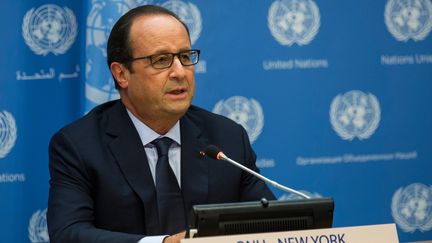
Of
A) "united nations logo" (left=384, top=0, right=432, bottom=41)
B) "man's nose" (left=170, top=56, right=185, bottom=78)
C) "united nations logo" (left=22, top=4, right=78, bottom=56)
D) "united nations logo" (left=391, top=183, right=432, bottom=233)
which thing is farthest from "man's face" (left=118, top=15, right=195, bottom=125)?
"united nations logo" (left=391, top=183, right=432, bottom=233)

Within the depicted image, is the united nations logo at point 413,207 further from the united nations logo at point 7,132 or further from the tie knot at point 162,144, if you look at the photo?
the united nations logo at point 7,132

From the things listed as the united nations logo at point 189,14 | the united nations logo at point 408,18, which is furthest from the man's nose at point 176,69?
the united nations logo at point 408,18

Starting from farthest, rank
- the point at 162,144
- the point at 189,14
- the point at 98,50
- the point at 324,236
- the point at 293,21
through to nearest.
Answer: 1. the point at 293,21
2. the point at 189,14
3. the point at 98,50
4. the point at 162,144
5. the point at 324,236

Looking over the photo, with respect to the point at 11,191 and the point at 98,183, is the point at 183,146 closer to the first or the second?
the point at 98,183

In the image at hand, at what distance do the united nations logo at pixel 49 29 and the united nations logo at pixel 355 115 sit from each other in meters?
1.64

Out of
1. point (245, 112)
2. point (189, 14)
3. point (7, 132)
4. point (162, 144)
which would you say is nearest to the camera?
point (162, 144)

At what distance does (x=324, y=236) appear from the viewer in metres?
2.04

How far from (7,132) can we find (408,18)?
100 inches

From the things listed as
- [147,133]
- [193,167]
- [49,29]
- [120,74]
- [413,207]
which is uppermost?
[49,29]

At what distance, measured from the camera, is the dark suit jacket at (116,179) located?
262 cm

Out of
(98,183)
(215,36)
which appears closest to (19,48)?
(215,36)

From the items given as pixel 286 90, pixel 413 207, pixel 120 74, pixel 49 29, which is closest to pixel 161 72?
pixel 120 74

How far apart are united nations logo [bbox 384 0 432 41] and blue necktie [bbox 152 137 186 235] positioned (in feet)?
7.25

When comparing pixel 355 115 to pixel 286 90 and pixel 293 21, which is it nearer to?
pixel 286 90
